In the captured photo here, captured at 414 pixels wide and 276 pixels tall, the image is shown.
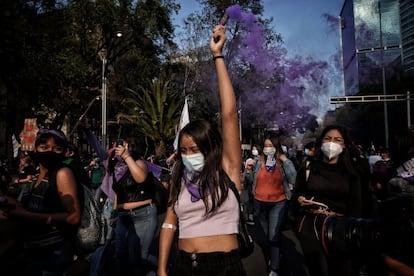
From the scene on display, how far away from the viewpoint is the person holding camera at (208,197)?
235cm

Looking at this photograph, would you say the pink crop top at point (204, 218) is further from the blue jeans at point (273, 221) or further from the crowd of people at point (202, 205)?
the blue jeans at point (273, 221)

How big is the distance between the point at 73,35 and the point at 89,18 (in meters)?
1.24

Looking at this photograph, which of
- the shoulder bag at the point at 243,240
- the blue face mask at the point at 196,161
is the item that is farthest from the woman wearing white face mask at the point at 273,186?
the blue face mask at the point at 196,161

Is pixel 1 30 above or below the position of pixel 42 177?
above

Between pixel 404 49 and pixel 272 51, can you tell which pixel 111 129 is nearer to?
pixel 272 51

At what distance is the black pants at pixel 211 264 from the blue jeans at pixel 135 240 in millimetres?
2235

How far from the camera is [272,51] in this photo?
12.1 m

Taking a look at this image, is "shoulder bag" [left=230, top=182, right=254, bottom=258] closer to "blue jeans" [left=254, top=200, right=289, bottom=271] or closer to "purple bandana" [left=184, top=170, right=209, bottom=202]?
"purple bandana" [left=184, top=170, right=209, bottom=202]

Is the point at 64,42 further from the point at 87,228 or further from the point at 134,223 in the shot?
the point at 87,228

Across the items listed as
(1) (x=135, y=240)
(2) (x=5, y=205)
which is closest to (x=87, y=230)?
(2) (x=5, y=205)

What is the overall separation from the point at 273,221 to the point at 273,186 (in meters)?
0.49

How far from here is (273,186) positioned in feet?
19.2

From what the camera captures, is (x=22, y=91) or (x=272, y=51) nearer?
(x=272, y=51)

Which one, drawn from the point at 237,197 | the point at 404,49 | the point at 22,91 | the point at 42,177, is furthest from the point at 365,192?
the point at 404,49
